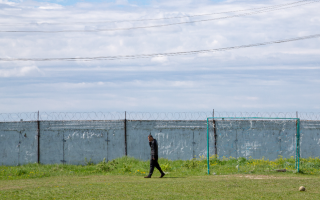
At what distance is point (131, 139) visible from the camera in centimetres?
2017

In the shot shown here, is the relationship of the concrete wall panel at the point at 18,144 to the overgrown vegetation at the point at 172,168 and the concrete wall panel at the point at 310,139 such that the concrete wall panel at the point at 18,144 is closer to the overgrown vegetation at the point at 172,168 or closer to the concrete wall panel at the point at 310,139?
the overgrown vegetation at the point at 172,168

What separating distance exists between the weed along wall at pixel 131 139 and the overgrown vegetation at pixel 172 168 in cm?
86

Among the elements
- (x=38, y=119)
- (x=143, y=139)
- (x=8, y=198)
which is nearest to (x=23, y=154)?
(x=38, y=119)

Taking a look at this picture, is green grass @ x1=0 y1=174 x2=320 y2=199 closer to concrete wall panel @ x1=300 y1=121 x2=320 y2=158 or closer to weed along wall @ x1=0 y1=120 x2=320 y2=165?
weed along wall @ x1=0 y1=120 x2=320 y2=165

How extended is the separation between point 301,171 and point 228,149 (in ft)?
15.3

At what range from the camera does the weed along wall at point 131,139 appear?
19938 mm

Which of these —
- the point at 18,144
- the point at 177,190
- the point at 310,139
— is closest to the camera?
the point at 177,190

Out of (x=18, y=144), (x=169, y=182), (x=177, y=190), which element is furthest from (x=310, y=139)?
(x=18, y=144)

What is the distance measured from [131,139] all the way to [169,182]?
752cm

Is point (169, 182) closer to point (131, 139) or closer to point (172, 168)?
point (172, 168)

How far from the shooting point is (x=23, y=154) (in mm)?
20047

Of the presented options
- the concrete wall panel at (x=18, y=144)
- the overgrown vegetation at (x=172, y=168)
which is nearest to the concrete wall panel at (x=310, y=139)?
the overgrown vegetation at (x=172, y=168)

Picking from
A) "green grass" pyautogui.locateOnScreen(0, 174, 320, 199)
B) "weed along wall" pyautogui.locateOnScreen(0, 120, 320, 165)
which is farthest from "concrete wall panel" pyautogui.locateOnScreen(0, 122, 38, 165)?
"green grass" pyautogui.locateOnScreen(0, 174, 320, 199)

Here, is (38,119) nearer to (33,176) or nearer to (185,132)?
(33,176)
